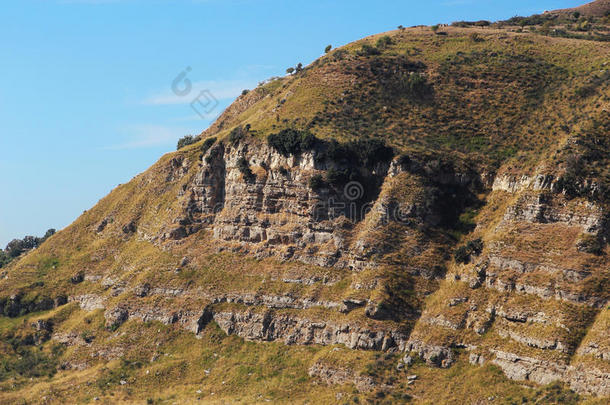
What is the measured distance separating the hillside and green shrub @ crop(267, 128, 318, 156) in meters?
0.34

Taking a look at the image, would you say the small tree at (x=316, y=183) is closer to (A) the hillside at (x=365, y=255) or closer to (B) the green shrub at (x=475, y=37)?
(A) the hillside at (x=365, y=255)

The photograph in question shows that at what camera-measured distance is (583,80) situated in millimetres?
105375

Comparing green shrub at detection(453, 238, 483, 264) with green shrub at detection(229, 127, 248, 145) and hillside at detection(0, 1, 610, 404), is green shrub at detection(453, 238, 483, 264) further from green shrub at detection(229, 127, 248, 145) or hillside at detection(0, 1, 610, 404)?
green shrub at detection(229, 127, 248, 145)

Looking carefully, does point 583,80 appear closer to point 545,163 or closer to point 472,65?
point 472,65

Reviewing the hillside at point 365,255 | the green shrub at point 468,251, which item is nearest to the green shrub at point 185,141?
the hillside at point 365,255

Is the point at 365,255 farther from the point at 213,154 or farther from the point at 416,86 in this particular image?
the point at 416,86

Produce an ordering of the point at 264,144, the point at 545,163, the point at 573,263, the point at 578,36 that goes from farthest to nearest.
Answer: the point at 578,36
the point at 264,144
the point at 545,163
the point at 573,263

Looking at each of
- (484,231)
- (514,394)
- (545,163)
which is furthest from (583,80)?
(514,394)

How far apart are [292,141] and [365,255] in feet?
75.0

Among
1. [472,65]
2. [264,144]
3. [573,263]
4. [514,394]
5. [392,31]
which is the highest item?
[392,31]

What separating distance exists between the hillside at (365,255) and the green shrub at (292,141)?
0.34 m

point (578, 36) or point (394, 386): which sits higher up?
point (578, 36)

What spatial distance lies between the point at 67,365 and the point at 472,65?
281 ft

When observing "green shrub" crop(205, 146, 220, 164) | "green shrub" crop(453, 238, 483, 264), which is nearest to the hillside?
"green shrub" crop(453, 238, 483, 264)
